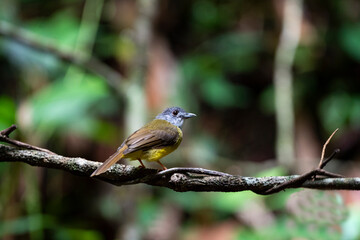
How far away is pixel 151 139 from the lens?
1.89 metres

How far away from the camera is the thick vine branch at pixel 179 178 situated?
1.32 metres

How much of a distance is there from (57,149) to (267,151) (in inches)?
105

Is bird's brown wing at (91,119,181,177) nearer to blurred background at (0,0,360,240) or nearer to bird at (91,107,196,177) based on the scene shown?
bird at (91,107,196,177)

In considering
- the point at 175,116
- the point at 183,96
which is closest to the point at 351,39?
the point at 183,96

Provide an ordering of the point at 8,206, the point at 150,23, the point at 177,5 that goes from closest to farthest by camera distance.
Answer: the point at 8,206 → the point at 150,23 → the point at 177,5

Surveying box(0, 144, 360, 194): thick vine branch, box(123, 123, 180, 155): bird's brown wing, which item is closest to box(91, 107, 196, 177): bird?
box(123, 123, 180, 155): bird's brown wing

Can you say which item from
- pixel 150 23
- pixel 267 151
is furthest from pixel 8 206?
pixel 267 151

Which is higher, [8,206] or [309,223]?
[8,206]

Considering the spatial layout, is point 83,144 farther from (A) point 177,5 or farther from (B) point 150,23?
(A) point 177,5

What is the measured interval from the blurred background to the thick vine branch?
2228 millimetres

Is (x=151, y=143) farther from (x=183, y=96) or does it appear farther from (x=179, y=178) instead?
(x=183, y=96)

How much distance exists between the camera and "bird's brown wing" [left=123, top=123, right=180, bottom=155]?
1.80 metres

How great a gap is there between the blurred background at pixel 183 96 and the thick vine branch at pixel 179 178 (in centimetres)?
223

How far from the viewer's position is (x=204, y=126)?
613cm
